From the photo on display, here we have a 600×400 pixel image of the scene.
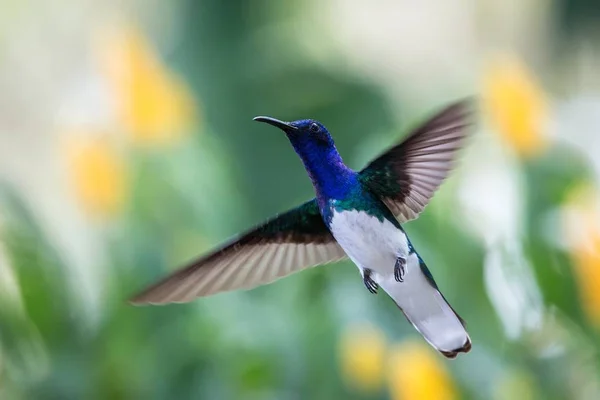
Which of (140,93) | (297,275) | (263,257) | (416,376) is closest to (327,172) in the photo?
(263,257)

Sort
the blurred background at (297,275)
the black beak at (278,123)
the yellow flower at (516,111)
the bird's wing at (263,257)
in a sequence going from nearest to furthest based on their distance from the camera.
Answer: the black beak at (278,123) < the bird's wing at (263,257) < the yellow flower at (516,111) < the blurred background at (297,275)

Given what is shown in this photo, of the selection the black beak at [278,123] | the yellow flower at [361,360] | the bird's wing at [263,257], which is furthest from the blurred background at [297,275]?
the black beak at [278,123]

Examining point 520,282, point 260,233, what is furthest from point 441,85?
point 260,233

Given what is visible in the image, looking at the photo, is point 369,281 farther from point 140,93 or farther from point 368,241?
point 140,93

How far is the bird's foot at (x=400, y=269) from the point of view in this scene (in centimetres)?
39

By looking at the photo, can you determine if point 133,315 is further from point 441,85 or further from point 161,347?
point 441,85

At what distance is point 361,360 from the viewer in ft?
3.24

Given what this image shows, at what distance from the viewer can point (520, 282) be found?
98 cm

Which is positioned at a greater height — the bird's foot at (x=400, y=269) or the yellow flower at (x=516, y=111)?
the bird's foot at (x=400, y=269)

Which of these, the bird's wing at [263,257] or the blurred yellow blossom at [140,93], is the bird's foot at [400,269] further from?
the blurred yellow blossom at [140,93]

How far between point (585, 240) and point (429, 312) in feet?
1.76

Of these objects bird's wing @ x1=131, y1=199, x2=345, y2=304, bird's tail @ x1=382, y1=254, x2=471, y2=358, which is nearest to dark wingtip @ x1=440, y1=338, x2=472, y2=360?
bird's tail @ x1=382, y1=254, x2=471, y2=358

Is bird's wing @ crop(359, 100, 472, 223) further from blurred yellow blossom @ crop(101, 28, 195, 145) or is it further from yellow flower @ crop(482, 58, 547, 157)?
blurred yellow blossom @ crop(101, 28, 195, 145)

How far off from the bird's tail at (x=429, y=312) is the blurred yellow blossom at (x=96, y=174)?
61 centimetres
